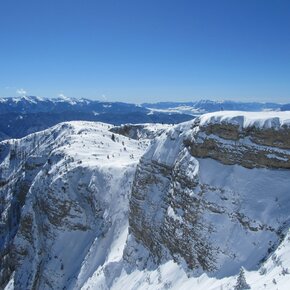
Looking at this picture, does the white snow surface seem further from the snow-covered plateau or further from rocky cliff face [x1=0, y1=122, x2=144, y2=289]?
rocky cliff face [x1=0, y1=122, x2=144, y2=289]

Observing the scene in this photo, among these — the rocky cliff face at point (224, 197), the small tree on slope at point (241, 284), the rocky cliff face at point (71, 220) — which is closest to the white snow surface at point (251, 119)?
the rocky cliff face at point (224, 197)

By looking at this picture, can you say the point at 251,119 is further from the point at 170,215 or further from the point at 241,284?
the point at 241,284

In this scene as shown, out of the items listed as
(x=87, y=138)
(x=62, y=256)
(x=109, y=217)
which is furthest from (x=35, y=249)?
(x=87, y=138)

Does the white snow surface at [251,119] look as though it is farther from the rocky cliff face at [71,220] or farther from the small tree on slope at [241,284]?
the rocky cliff face at [71,220]

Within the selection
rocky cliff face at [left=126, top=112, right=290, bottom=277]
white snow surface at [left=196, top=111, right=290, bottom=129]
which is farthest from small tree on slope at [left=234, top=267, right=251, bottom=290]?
white snow surface at [left=196, top=111, right=290, bottom=129]

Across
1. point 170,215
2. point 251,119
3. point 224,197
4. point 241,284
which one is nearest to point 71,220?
point 170,215

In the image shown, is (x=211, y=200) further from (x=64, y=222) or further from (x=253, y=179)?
(x=64, y=222)
